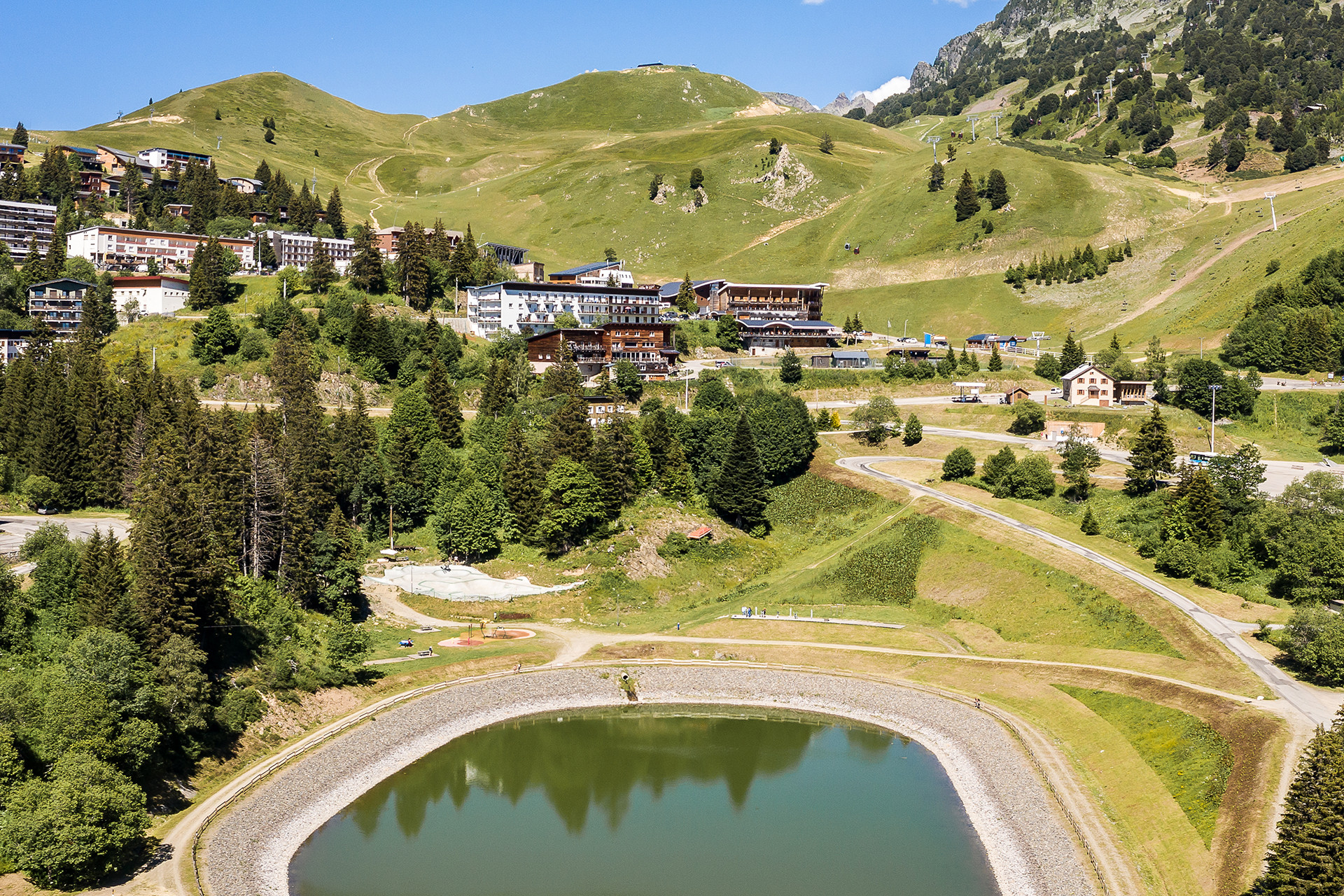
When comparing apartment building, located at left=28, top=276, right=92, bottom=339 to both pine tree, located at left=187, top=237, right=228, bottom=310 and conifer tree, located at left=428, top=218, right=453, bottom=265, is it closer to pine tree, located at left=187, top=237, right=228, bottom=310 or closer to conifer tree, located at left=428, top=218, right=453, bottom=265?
pine tree, located at left=187, top=237, right=228, bottom=310

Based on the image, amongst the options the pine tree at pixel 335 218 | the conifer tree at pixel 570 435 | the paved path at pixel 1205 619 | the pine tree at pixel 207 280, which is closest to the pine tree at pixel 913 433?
the paved path at pixel 1205 619

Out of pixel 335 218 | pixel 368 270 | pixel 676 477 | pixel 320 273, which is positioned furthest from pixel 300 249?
pixel 676 477

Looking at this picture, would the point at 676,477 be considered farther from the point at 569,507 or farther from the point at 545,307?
the point at 545,307

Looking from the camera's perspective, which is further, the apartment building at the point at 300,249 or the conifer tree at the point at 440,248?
the apartment building at the point at 300,249

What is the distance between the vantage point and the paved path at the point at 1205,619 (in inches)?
2110

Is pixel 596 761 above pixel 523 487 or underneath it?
underneath

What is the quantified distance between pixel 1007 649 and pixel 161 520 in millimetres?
54151

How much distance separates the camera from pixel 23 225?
164500 mm

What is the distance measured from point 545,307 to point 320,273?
100 feet

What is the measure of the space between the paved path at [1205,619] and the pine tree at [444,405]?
42379mm

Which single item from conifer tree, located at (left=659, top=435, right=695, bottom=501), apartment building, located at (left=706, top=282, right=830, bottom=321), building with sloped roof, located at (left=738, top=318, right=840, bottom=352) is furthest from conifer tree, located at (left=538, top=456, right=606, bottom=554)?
apartment building, located at (left=706, top=282, right=830, bottom=321)

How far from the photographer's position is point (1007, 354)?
147 metres

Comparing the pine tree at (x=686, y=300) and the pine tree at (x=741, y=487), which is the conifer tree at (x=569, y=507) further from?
the pine tree at (x=686, y=300)

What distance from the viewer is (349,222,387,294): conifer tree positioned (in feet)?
455
